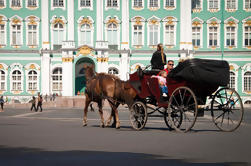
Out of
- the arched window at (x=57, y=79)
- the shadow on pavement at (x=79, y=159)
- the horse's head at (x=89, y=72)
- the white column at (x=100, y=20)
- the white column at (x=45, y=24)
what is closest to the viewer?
the shadow on pavement at (x=79, y=159)

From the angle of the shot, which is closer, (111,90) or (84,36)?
(111,90)

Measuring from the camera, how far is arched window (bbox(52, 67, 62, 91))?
47.8 metres

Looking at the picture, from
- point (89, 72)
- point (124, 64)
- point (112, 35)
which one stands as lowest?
point (89, 72)

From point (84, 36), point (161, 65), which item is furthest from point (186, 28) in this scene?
point (161, 65)

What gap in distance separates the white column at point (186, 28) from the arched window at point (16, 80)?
61.4 ft

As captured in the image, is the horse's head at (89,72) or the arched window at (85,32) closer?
the horse's head at (89,72)

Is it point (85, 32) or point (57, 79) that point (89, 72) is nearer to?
point (85, 32)

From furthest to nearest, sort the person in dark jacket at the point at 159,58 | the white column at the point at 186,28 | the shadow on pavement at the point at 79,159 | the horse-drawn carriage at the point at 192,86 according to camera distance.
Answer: the white column at the point at 186,28 → the person in dark jacket at the point at 159,58 → the horse-drawn carriage at the point at 192,86 → the shadow on pavement at the point at 79,159

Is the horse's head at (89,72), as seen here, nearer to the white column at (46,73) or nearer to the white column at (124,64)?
the white column at (124,64)

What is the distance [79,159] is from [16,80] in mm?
42736

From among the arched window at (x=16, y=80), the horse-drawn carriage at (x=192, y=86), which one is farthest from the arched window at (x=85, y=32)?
the horse-drawn carriage at (x=192, y=86)

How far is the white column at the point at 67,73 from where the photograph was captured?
46.2m

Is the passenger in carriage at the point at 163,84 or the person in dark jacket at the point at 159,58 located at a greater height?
the person in dark jacket at the point at 159,58

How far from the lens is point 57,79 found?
4788 cm
